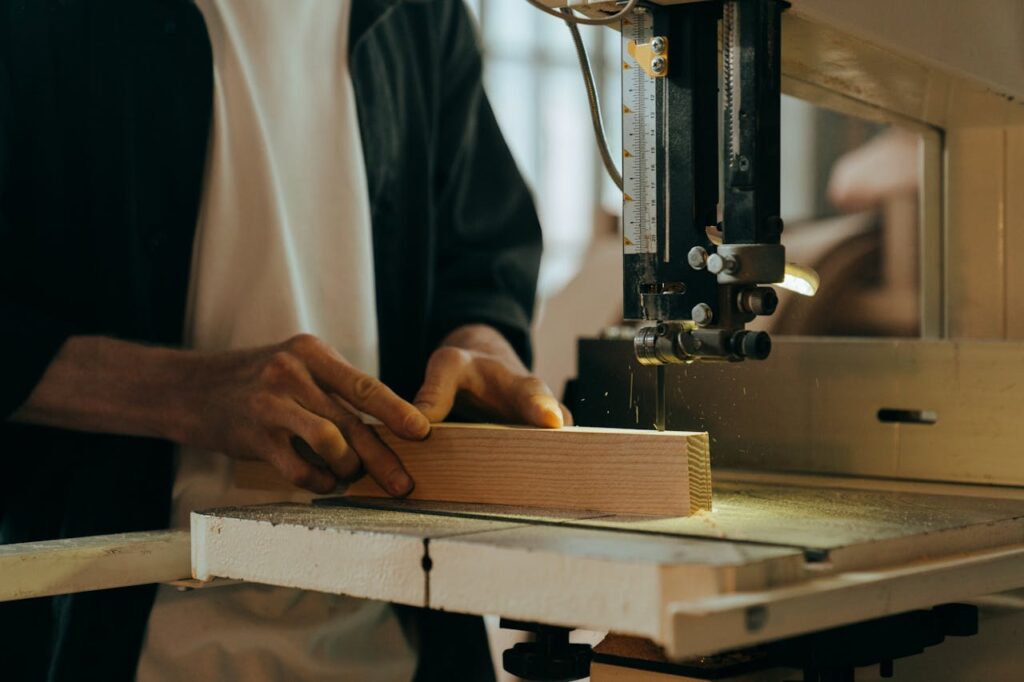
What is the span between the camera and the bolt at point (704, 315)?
3.72ft

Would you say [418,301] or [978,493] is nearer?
[978,493]

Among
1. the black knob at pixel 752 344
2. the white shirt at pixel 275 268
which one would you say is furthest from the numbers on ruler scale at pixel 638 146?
the white shirt at pixel 275 268

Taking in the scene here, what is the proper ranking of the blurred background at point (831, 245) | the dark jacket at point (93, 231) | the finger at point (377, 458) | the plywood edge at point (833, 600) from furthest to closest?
the blurred background at point (831, 245) < the dark jacket at point (93, 231) < the finger at point (377, 458) < the plywood edge at point (833, 600)

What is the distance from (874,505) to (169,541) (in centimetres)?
68

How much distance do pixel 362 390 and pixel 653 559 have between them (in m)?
0.57

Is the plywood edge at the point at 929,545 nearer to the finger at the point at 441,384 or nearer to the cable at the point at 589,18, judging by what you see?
the cable at the point at 589,18

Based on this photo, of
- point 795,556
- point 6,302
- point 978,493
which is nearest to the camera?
point 795,556

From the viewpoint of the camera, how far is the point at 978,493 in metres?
1.38

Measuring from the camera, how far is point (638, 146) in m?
1.20

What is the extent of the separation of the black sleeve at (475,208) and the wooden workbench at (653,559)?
0.78 meters

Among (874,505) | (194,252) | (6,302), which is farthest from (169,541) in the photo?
(874,505)

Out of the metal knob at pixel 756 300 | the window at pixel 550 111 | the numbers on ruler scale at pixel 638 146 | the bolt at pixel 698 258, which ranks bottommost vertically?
the metal knob at pixel 756 300

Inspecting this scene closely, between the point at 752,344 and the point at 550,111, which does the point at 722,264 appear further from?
the point at 550,111

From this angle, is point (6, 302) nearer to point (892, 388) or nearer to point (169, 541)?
point (169, 541)
